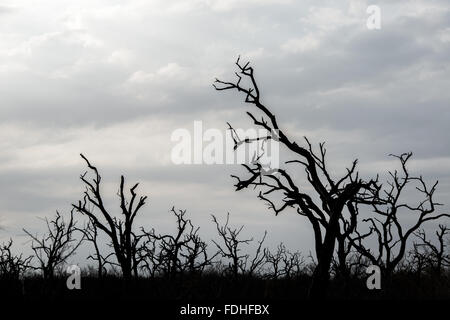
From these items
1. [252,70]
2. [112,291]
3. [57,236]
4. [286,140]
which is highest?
[252,70]

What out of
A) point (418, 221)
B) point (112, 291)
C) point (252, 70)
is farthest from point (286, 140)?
point (112, 291)

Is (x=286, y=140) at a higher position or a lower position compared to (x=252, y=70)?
lower

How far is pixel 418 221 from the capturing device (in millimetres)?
27891

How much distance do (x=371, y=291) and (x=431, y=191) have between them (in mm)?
5397

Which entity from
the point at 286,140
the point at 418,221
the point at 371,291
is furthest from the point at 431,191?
the point at 286,140
